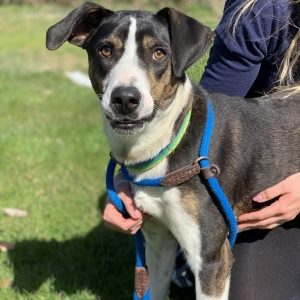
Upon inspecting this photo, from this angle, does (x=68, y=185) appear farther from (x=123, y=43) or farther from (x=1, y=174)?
(x=123, y=43)

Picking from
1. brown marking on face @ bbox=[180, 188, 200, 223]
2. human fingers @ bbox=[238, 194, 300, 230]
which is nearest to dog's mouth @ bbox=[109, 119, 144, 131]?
brown marking on face @ bbox=[180, 188, 200, 223]

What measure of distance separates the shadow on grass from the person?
0.77 meters

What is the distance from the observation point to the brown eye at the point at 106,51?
8.96 ft

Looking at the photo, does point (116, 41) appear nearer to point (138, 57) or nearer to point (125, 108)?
point (138, 57)

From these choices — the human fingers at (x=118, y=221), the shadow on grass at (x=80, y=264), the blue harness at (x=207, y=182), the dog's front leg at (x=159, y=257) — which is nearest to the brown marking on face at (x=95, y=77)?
the blue harness at (x=207, y=182)

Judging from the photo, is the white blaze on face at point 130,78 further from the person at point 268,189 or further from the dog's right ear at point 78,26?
the person at point 268,189

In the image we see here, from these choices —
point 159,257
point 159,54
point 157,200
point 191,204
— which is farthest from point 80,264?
point 159,54

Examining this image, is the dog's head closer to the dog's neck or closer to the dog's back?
the dog's neck

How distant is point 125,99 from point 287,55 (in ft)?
3.41

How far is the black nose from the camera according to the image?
8.25 ft

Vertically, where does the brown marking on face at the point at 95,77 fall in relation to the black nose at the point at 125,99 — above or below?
below

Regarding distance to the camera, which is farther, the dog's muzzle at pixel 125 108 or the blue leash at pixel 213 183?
the blue leash at pixel 213 183

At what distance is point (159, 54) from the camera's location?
107 inches

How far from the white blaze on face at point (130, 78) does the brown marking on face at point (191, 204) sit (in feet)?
1.41
